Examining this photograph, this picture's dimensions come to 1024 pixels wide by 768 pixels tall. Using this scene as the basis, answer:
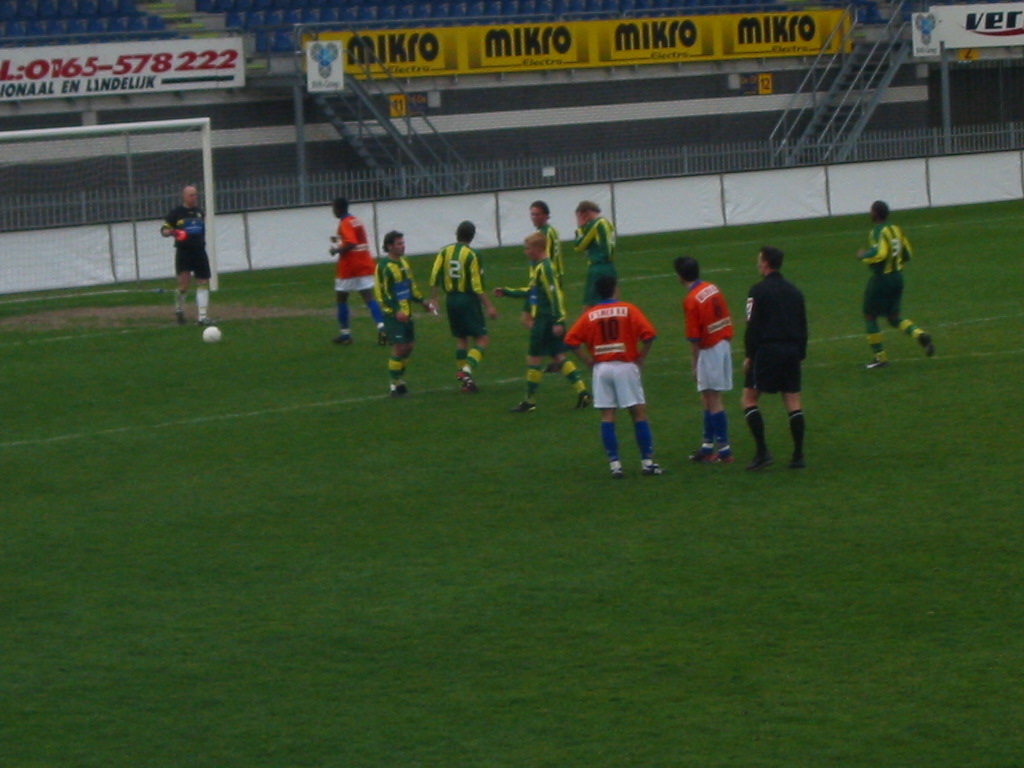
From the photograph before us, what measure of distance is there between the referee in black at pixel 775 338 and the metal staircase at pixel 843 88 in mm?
30243

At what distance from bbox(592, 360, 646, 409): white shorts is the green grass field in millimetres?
705

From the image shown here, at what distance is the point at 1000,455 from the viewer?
12.2m

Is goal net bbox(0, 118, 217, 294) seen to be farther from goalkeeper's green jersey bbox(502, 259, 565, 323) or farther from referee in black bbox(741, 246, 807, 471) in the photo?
referee in black bbox(741, 246, 807, 471)

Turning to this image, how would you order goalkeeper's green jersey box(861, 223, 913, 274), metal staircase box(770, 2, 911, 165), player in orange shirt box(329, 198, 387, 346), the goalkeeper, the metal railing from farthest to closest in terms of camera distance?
metal staircase box(770, 2, 911, 165) → the metal railing → the goalkeeper → player in orange shirt box(329, 198, 387, 346) → goalkeeper's green jersey box(861, 223, 913, 274)

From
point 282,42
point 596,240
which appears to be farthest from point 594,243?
point 282,42

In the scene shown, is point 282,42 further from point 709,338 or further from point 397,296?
point 709,338

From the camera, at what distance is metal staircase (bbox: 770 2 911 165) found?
41.8 metres

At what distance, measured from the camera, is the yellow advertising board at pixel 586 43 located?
3788 cm

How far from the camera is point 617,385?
11.7m

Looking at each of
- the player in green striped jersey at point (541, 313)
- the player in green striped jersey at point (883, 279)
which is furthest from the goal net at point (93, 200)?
the player in green striped jersey at point (883, 279)

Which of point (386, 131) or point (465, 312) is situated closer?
point (465, 312)

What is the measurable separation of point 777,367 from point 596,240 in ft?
20.9

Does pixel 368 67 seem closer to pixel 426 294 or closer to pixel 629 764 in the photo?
pixel 426 294

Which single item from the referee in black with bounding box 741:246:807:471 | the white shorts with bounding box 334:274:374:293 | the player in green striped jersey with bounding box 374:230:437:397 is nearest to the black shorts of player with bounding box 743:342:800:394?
the referee in black with bounding box 741:246:807:471
